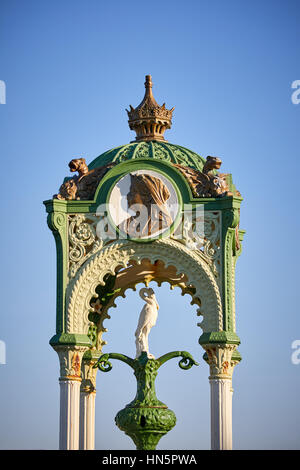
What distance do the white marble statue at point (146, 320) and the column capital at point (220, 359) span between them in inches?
78.7

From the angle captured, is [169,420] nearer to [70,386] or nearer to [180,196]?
[70,386]

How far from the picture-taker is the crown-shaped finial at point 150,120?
160 feet

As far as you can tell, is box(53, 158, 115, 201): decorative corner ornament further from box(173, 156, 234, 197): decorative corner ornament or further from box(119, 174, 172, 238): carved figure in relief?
box(173, 156, 234, 197): decorative corner ornament

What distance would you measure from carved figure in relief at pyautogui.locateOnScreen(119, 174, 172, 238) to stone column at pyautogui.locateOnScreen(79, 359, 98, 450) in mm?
4590

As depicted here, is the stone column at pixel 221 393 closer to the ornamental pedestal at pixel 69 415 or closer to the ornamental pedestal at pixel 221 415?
the ornamental pedestal at pixel 221 415

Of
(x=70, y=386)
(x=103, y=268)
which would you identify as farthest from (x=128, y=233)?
(x=70, y=386)

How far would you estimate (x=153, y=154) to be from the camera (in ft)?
156

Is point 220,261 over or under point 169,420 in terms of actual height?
over

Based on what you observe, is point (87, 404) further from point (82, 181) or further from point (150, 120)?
point (150, 120)

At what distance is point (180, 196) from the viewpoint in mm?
46844

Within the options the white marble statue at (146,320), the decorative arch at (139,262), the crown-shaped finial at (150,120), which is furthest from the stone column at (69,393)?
the crown-shaped finial at (150,120)

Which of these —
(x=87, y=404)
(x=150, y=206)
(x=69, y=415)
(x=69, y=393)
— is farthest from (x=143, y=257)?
(x=87, y=404)

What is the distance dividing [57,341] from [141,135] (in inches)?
242
